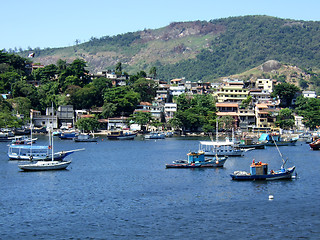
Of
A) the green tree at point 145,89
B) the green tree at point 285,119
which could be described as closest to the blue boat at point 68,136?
the green tree at point 145,89

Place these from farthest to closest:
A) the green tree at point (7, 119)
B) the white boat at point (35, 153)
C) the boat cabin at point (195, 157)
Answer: the green tree at point (7, 119) → the white boat at point (35, 153) → the boat cabin at point (195, 157)

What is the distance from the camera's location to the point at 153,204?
39562mm

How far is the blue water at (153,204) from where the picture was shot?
107 feet

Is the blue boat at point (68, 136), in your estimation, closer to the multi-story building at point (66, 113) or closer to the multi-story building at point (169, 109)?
the multi-story building at point (66, 113)

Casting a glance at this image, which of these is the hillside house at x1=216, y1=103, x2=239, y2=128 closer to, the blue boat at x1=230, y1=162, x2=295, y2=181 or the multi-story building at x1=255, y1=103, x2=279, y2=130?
the multi-story building at x1=255, y1=103, x2=279, y2=130

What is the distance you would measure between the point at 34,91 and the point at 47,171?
80444 mm

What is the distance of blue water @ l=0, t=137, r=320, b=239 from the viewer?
32531 mm

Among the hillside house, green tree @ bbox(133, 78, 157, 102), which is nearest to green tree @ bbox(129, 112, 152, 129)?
green tree @ bbox(133, 78, 157, 102)

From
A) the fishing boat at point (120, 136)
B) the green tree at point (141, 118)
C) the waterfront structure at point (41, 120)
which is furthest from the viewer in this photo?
the waterfront structure at point (41, 120)

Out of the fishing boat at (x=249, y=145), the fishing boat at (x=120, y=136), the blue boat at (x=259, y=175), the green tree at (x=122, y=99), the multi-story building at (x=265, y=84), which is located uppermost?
the multi-story building at (x=265, y=84)

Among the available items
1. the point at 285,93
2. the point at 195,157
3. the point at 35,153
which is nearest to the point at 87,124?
the point at 285,93

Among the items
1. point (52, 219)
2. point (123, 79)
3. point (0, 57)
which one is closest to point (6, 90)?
point (0, 57)

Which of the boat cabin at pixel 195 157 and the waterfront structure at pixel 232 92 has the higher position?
the waterfront structure at pixel 232 92

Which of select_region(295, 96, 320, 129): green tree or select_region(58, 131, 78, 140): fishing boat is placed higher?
select_region(295, 96, 320, 129): green tree
